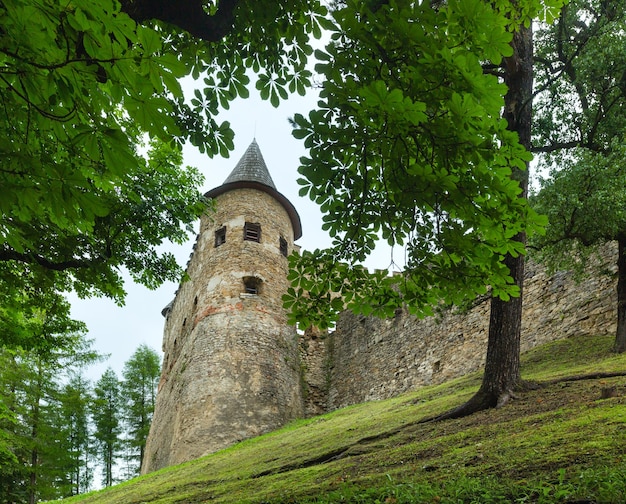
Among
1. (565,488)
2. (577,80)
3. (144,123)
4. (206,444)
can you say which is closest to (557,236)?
(577,80)

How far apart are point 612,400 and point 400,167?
2952mm

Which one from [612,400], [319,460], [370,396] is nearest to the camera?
[612,400]

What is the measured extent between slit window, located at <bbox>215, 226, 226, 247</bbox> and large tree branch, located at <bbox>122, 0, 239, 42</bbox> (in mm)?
14848

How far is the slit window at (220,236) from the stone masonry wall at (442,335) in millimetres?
5435

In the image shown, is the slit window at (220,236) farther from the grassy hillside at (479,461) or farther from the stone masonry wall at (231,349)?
the grassy hillside at (479,461)

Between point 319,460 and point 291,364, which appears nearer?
point 319,460

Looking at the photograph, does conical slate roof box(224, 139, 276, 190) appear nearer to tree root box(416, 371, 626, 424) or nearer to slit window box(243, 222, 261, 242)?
slit window box(243, 222, 261, 242)

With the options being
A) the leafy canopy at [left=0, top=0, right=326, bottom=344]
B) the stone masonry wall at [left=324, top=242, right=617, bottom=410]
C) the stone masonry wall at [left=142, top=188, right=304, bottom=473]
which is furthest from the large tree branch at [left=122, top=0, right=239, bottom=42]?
the stone masonry wall at [left=142, top=188, right=304, bottom=473]

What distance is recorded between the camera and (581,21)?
9.05 meters

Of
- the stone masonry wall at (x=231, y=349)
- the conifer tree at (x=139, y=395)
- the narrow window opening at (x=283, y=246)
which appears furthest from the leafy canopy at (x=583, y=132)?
the conifer tree at (x=139, y=395)

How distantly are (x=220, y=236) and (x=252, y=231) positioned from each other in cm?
125

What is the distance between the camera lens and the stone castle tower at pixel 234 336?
14414 mm

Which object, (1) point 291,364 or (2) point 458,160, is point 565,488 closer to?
(2) point 458,160

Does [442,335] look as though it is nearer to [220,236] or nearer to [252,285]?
[252,285]
